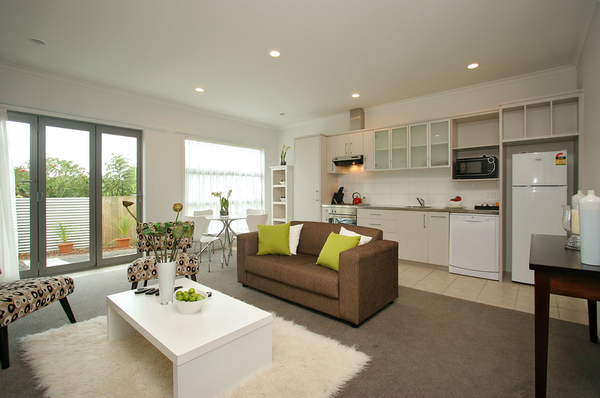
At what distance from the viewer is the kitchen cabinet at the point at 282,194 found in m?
6.29

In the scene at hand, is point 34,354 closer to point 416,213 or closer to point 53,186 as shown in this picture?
point 53,186

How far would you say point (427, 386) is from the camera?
1.70 m

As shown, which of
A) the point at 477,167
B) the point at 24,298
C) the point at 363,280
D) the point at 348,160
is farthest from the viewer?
the point at 348,160

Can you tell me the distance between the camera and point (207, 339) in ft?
5.06

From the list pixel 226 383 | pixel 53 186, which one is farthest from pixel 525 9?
pixel 53 186

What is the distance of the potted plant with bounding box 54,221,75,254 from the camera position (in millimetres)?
4079

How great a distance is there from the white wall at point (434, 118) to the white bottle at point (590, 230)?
3.27 metres

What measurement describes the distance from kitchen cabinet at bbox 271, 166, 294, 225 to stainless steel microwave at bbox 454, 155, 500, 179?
329cm

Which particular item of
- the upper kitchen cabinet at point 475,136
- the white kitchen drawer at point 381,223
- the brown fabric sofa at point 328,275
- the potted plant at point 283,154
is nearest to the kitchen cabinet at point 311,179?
the potted plant at point 283,154

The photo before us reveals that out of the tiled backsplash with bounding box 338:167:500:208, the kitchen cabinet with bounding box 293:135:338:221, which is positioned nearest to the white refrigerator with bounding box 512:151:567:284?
the tiled backsplash with bounding box 338:167:500:208

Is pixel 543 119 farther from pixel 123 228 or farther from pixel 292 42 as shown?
pixel 123 228

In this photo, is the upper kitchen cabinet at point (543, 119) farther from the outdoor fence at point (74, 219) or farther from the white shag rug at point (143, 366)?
the outdoor fence at point (74, 219)

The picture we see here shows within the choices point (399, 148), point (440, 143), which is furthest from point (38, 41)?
point (440, 143)

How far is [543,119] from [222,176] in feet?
17.7
